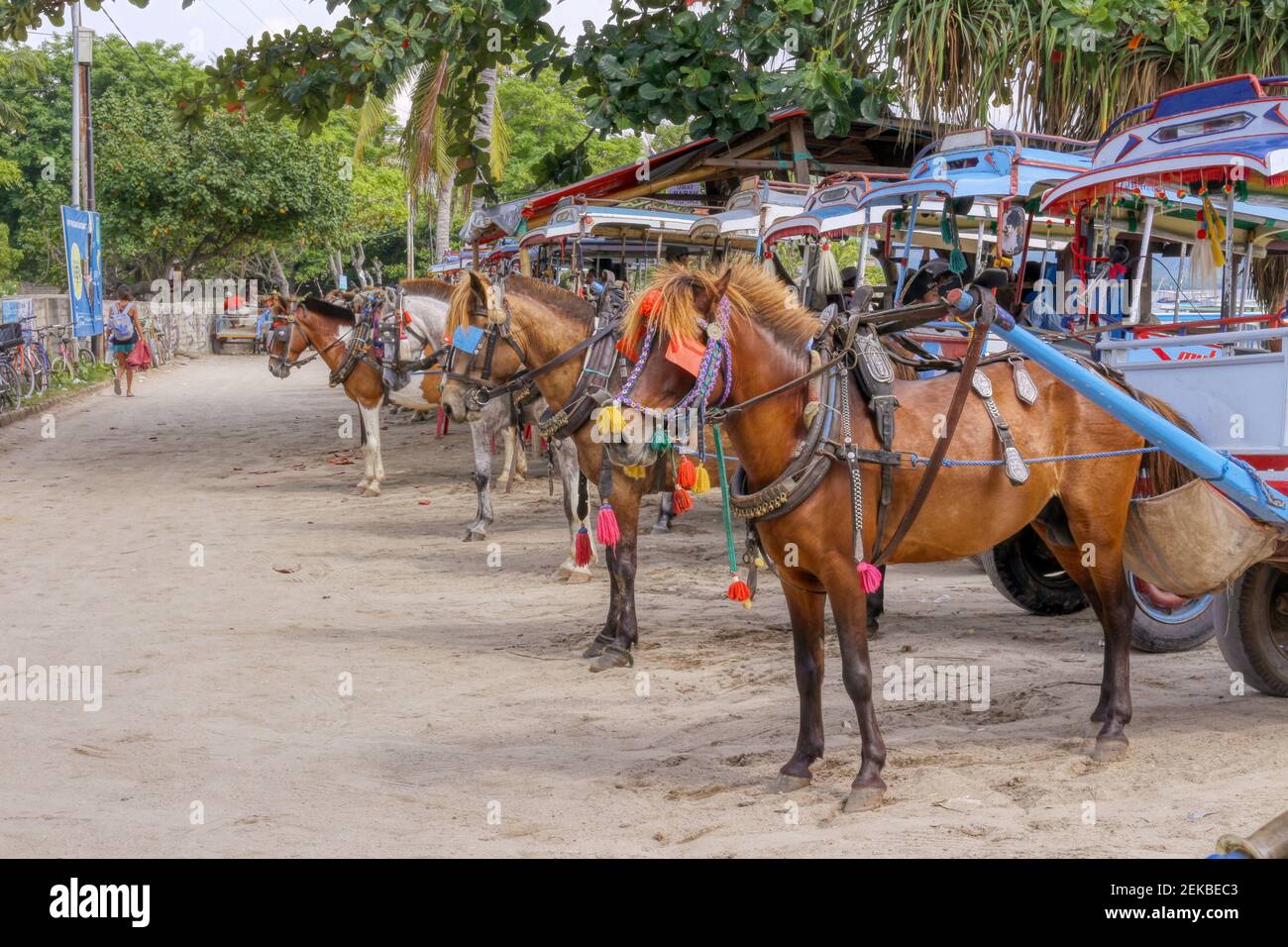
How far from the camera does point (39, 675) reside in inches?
294

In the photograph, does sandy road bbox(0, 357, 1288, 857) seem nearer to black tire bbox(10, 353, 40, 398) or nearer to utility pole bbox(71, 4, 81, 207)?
black tire bbox(10, 353, 40, 398)

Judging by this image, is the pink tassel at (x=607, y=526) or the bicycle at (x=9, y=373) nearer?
the pink tassel at (x=607, y=526)

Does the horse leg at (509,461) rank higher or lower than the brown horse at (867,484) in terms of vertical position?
lower

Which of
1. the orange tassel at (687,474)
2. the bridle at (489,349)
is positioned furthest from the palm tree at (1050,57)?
the orange tassel at (687,474)

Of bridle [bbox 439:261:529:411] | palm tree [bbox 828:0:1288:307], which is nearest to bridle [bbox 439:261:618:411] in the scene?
bridle [bbox 439:261:529:411]

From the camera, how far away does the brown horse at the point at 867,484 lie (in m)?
5.23

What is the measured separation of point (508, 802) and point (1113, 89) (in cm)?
1043

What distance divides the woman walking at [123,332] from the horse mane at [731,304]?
21.6 meters

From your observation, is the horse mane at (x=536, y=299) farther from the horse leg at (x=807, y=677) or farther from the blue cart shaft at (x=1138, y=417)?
the blue cart shaft at (x=1138, y=417)

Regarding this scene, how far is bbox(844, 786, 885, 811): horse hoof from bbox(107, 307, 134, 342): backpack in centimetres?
2285

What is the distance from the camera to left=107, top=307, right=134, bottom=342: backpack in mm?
25109

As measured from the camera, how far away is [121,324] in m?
25.3

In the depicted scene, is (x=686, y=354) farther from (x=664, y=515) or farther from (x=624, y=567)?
(x=664, y=515)

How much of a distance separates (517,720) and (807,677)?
190 centimetres
